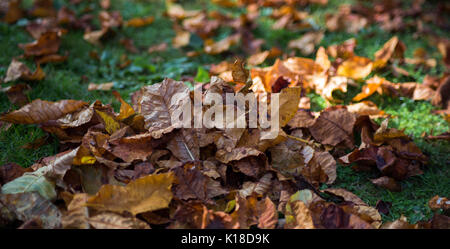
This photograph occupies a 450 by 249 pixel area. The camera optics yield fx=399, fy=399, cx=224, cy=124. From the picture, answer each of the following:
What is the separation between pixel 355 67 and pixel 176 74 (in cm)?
103

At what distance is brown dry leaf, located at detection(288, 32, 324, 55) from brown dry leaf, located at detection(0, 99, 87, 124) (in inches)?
61.6

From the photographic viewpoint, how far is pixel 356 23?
3.00 metres

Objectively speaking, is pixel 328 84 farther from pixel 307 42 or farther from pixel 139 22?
pixel 139 22

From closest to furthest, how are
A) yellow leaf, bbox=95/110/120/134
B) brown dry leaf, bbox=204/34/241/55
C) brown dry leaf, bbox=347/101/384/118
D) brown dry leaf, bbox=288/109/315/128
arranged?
yellow leaf, bbox=95/110/120/134 < brown dry leaf, bbox=288/109/315/128 < brown dry leaf, bbox=347/101/384/118 < brown dry leaf, bbox=204/34/241/55

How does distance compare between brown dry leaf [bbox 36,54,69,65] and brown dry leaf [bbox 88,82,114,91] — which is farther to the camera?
brown dry leaf [bbox 36,54,69,65]

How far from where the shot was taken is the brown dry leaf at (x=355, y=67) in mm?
2217

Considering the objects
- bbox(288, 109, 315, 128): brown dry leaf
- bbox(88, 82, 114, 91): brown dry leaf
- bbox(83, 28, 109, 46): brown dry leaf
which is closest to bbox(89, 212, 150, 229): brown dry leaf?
bbox(288, 109, 315, 128): brown dry leaf

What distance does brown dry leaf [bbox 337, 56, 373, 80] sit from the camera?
7.27 feet

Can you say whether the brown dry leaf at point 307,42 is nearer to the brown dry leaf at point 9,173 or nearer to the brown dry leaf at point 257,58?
the brown dry leaf at point 257,58

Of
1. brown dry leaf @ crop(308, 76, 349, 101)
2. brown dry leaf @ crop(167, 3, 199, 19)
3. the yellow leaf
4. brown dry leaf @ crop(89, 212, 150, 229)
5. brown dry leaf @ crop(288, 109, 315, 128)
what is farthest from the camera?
brown dry leaf @ crop(167, 3, 199, 19)

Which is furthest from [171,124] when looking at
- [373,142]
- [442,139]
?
[442,139]

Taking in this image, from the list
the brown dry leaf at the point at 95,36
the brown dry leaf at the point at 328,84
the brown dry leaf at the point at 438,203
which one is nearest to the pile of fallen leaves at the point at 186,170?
the brown dry leaf at the point at 438,203

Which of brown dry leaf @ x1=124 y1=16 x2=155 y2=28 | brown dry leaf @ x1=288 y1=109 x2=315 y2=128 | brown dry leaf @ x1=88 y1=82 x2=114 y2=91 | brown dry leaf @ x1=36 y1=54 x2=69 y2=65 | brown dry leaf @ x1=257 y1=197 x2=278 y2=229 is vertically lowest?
brown dry leaf @ x1=257 y1=197 x2=278 y2=229

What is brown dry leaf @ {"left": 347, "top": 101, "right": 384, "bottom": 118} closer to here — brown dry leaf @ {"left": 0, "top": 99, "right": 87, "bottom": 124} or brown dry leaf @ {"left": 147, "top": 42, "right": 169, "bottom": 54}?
brown dry leaf @ {"left": 0, "top": 99, "right": 87, "bottom": 124}
